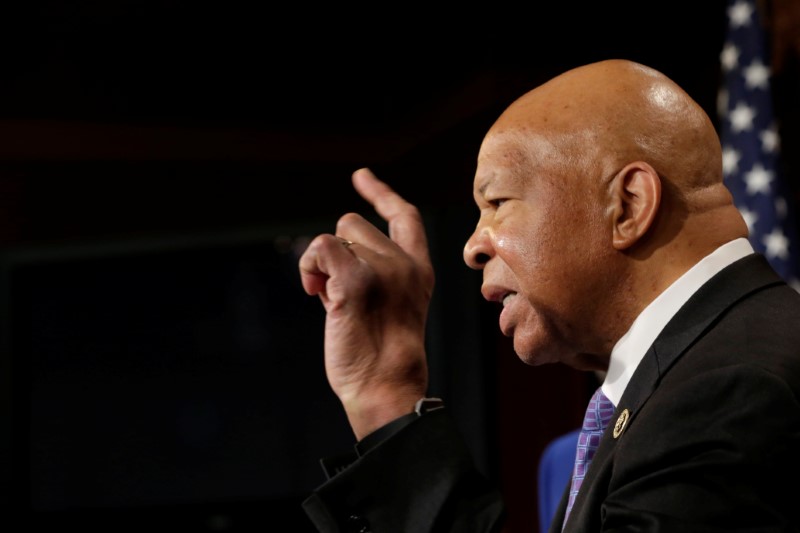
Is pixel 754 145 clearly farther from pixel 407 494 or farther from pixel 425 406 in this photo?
pixel 407 494

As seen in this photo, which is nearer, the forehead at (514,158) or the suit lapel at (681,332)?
the suit lapel at (681,332)

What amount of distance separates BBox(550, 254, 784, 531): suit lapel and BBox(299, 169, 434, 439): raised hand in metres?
0.30

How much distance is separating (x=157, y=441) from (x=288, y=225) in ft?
2.42

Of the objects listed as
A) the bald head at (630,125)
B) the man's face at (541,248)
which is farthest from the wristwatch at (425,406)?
the bald head at (630,125)

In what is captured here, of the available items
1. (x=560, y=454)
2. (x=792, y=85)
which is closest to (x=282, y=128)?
(x=792, y=85)

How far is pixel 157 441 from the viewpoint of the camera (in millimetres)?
3049

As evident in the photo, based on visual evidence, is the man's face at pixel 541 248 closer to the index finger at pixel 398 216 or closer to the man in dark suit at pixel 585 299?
the man in dark suit at pixel 585 299

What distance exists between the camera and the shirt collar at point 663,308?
1.18 meters

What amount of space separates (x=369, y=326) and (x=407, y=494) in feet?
0.72

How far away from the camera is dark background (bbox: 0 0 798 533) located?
3.14 metres

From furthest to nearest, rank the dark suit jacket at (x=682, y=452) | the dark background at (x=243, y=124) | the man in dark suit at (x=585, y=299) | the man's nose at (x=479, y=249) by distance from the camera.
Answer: the dark background at (x=243, y=124) → the man's nose at (x=479, y=249) → the man in dark suit at (x=585, y=299) → the dark suit jacket at (x=682, y=452)

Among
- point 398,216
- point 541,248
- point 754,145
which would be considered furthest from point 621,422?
point 754,145

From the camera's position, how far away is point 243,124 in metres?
4.30

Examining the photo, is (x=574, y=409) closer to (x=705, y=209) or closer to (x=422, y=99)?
(x=422, y=99)
